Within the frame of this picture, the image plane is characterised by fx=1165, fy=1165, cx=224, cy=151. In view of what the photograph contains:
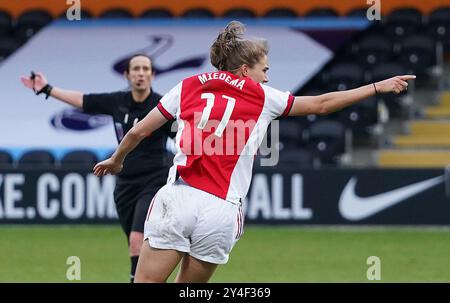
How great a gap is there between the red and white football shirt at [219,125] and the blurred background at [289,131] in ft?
17.2

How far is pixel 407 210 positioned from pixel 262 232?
6.60ft

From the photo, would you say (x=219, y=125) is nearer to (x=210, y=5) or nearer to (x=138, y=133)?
(x=138, y=133)

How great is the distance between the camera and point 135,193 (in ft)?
30.6

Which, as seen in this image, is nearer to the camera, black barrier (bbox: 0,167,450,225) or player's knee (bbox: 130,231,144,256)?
player's knee (bbox: 130,231,144,256)

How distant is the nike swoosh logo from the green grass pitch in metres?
0.25

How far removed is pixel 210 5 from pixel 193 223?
15694 millimetres

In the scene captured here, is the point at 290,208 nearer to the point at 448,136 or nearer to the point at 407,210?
the point at 407,210

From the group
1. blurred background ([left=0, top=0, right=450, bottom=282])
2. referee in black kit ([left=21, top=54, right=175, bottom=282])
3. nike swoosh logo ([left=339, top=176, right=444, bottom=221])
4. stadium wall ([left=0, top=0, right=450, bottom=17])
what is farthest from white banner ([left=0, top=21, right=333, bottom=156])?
referee in black kit ([left=21, top=54, right=175, bottom=282])

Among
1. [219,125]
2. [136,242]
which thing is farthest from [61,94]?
[219,125]

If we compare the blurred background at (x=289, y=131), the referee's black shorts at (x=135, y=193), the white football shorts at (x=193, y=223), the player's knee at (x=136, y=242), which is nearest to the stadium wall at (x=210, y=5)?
the blurred background at (x=289, y=131)

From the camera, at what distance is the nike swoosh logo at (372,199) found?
15.9m

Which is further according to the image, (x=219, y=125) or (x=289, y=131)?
(x=289, y=131)

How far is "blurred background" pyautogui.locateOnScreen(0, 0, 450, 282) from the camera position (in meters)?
14.6

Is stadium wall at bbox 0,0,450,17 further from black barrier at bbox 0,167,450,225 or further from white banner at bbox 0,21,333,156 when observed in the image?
black barrier at bbox 0,167,450,225
